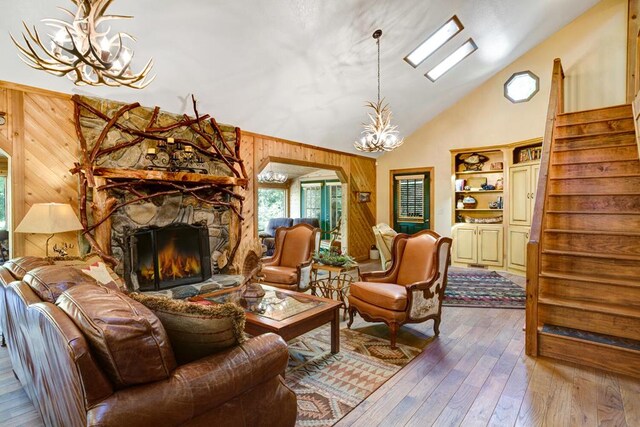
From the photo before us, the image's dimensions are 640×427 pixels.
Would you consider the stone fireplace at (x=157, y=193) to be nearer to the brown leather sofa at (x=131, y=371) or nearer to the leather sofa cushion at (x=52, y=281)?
the leather sofa cushion at (x=52, y=281)

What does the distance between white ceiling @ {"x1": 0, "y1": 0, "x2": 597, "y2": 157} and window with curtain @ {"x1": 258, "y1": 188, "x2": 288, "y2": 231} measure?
4.86 meters

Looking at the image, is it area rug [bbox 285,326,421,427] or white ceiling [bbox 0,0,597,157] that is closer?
area rug [bbox 285,326,421,427]

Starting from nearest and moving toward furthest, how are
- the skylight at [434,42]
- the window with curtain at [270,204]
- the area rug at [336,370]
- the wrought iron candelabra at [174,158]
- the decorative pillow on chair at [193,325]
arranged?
the decorative pillow on chair at [193,325], the area rug at [336,370], the wrought iron candelabra at [174,158], the skylight at [434,42], the window with curtain at [270,204]

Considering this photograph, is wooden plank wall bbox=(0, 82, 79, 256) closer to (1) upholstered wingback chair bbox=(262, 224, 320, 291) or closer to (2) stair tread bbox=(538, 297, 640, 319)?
(1) upholstered wingback chair bbox=(262, 224, 320, 291)

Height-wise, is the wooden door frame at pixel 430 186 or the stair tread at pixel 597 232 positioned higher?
the wooden door frame at pixel 430 186

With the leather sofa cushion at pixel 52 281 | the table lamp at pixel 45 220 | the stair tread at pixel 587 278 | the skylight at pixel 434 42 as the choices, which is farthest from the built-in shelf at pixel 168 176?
the stair tread at pixel 587 278

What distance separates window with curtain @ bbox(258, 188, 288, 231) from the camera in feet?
36.2

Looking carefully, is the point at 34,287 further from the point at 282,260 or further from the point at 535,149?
the point at 535,149

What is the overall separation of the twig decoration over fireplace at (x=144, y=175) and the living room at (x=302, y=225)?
3 centimetres

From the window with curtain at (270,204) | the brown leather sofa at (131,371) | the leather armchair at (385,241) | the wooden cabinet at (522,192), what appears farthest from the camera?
the window with curtain at (270,204)

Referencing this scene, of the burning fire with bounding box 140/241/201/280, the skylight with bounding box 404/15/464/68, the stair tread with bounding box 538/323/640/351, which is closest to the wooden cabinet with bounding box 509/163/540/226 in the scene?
the skylight with bounding box 404/15/464/68

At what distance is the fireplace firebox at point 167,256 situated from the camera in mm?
4246

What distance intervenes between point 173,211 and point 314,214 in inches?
254

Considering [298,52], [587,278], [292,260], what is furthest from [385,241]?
[298,52]
